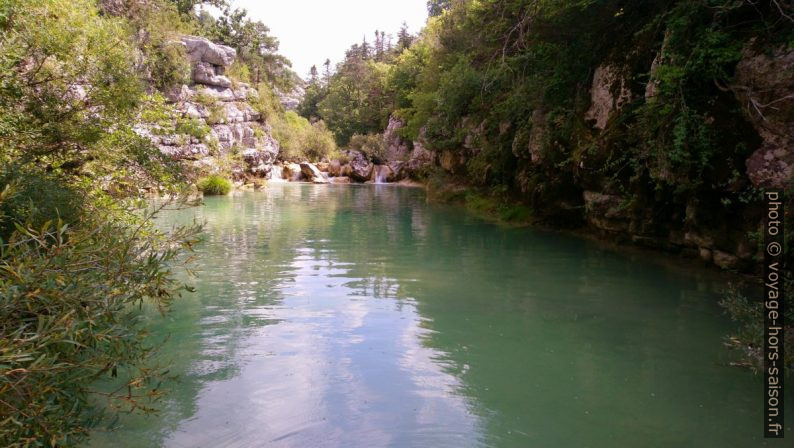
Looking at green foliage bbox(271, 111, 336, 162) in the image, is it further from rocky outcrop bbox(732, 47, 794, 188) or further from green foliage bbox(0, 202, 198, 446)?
green foliage bbox(0, 202, 198, 446)

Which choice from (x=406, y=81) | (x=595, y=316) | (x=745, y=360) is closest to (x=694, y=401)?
(x=745, y=360)

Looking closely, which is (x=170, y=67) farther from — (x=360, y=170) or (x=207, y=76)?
(x=360, y=170)

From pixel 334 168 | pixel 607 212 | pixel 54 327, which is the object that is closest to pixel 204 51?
pixel 334 168

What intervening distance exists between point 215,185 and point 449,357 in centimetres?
2389

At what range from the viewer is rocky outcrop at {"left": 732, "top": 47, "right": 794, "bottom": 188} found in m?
7.36

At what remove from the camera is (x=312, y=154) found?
52562 millimetres

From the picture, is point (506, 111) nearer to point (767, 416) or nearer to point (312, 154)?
point (767, 416)

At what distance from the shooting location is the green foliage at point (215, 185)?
26891 mm

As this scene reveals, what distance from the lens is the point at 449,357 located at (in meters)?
5.89

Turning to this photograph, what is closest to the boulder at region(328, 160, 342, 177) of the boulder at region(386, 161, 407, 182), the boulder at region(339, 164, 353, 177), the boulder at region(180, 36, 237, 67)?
the boulder at region(339, 164, 353, 177)

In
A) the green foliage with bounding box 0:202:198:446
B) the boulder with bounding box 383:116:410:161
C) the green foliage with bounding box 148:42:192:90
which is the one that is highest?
the green foliage with bounding box 148:42:192:90

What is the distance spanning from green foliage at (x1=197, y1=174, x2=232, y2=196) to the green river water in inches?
655

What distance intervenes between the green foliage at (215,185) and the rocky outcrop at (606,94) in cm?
1982

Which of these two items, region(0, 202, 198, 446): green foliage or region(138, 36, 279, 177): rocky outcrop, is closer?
region(0, 202, 198, 446): green foliage
